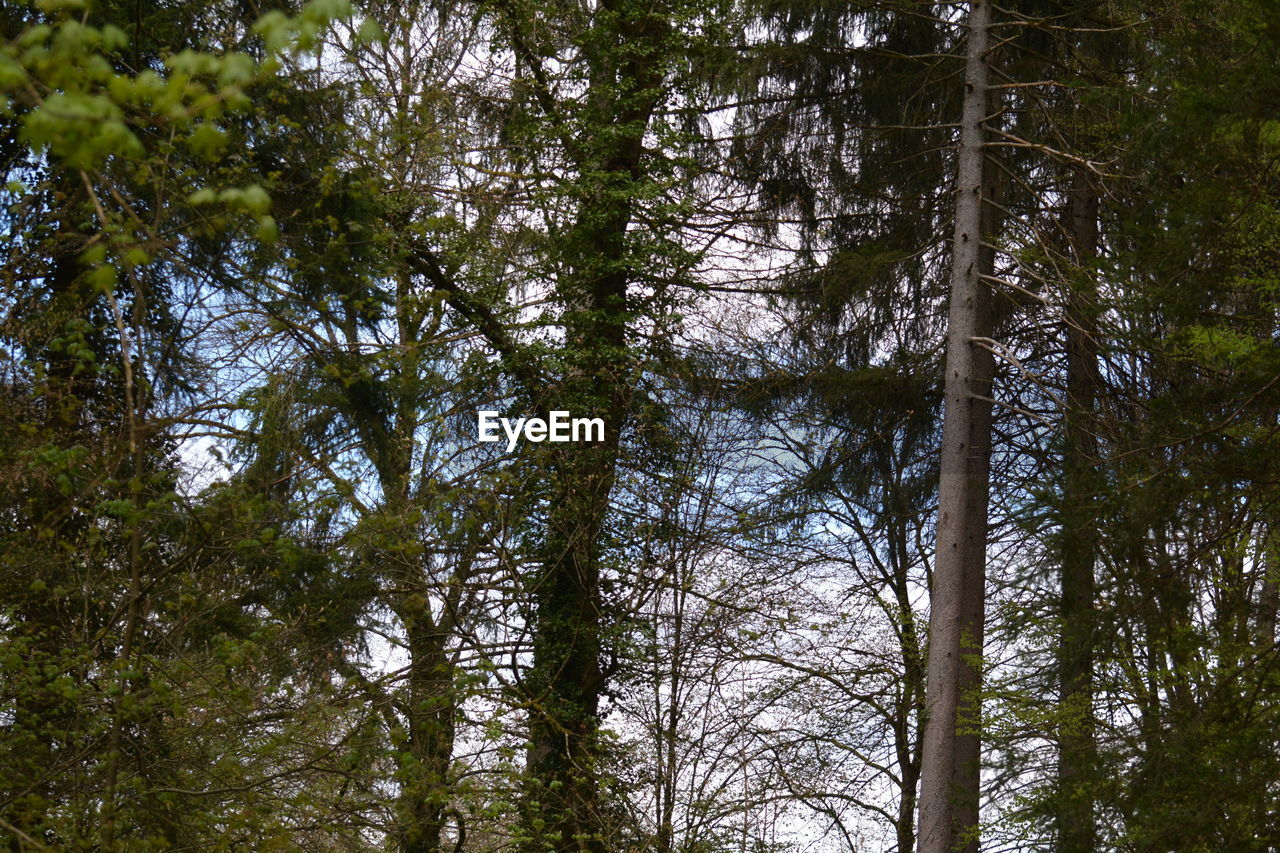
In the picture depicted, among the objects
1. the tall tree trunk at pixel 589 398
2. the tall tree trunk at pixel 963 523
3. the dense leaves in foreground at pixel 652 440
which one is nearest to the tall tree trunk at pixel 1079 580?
the dense leaves in foreground at pixel 652 440

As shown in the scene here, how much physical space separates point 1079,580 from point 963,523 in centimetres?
96

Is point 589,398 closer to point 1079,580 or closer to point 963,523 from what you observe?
point 963,523

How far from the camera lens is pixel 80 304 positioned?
6691mm

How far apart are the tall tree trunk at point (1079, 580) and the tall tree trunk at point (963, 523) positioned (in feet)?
2.27

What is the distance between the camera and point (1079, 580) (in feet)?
28.4

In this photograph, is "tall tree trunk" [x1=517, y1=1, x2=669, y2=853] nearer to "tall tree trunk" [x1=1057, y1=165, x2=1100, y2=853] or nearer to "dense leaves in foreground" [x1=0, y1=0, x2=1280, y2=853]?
"dense leaves in foreground" [x1=0, y1=0, x2=1280, y2=853]

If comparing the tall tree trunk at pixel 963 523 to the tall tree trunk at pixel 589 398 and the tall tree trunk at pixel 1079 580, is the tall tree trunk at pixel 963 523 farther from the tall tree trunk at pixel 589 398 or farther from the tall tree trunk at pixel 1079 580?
the tall tree trunk at pixel 589 398

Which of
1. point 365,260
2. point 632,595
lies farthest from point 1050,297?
point 365,260

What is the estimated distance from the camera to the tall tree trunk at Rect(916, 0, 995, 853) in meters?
8.84

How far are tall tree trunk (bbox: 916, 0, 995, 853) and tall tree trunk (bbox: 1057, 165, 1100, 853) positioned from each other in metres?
0.69

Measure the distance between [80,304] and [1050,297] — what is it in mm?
6362

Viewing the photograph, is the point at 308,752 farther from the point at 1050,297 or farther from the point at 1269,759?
the point at 1050,297

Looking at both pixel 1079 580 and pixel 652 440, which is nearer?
pixel 1079 580

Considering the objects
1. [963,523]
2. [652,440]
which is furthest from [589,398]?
[963,523]
